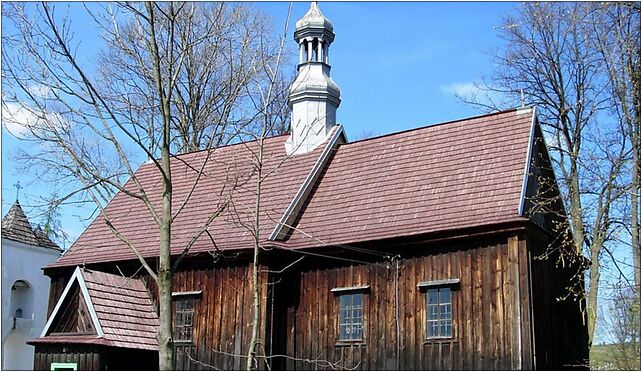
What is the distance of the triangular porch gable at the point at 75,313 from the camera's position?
53.7ft

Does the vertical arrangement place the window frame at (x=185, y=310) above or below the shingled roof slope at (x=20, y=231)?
below

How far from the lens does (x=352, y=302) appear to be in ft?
53.5

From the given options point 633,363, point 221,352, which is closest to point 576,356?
point 633,363

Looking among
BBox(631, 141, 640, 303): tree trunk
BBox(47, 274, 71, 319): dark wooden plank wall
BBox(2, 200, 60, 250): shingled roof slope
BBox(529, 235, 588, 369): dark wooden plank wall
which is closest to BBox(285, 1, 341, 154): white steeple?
BBox(47, 274, 71, 319): dark wooden plank wall

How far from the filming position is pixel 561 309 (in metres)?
16.5

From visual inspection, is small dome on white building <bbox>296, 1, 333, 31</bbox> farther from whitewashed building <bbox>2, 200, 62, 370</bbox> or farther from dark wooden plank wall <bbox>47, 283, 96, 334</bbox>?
whitewashed building <bbox>2, 200, 62, 370</bbox>

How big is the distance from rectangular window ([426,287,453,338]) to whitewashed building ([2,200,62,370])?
15935mm

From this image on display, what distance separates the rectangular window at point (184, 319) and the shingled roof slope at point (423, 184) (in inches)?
114

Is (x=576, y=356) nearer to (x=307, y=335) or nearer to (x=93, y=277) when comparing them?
(x=307, y=335)

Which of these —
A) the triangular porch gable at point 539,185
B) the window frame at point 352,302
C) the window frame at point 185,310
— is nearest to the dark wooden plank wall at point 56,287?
the window frame at point 185,310

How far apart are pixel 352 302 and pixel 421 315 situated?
5.38 ft

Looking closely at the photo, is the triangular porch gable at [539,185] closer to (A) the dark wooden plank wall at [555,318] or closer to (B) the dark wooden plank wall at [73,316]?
(A) the dark wooden plank wall at [555,318]

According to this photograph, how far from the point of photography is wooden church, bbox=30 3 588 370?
14.8m

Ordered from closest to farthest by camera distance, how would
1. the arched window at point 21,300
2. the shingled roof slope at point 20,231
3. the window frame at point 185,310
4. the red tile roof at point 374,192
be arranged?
the red tile roof at point 374,192 < the window frame at point 185,310 < the shingled roof slope at point 20,231 < the arched window at point 21,300
